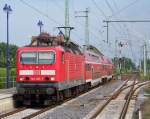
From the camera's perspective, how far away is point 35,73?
23.7 meters

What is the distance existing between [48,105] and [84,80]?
9709 millimetres

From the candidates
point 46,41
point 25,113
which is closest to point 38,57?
point 46,41

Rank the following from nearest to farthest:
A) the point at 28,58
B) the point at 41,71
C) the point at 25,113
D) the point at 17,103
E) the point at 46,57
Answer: the point at 25,113 → the point at 41,71 → the point at 46,57 → the point at 28,58 → the point at 17,103

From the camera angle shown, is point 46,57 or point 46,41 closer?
point 46,57

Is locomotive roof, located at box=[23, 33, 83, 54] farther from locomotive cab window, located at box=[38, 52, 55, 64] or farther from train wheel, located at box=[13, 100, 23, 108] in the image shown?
train wheel, located at box=[13, 100, 23, 108]

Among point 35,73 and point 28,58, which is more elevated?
point 28,58

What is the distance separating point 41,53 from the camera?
2391 cm

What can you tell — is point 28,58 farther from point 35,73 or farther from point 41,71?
point 41,71

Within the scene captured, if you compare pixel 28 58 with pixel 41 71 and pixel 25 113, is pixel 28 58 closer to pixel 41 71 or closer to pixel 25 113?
pixel 41 71

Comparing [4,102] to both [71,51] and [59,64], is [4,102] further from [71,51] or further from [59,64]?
[71,51]

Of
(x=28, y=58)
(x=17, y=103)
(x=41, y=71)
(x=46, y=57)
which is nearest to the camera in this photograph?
(x=41, y=71)

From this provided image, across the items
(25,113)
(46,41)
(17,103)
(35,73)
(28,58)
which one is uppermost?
(46,41)

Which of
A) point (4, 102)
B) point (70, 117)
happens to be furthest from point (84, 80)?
point (70, 117)

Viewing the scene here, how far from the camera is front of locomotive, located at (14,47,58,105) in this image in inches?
925
